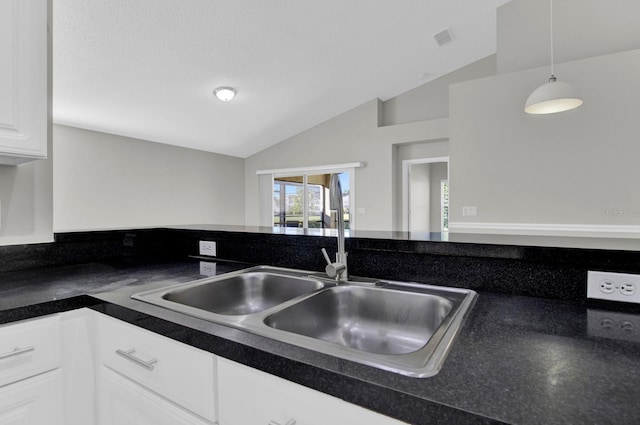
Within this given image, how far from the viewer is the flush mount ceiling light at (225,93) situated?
4.15 meters

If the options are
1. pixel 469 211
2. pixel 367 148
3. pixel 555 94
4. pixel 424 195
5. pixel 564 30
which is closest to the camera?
pixel 555 94

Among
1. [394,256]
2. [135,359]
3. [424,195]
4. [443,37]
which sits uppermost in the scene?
[443,37]

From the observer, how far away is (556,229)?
10.3 feet

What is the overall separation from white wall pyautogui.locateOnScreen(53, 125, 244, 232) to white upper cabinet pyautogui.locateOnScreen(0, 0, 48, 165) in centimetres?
385

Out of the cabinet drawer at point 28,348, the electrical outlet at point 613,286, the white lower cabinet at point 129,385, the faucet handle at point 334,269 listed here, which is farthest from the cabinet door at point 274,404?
the electrical outlet at point 613,286

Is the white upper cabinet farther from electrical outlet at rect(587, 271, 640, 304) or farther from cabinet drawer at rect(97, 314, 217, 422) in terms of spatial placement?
electrical outlet at rect(587, 271, 640, 304)

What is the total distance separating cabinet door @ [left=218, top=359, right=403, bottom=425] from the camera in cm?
53

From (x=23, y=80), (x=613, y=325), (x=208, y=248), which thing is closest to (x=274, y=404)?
(x=613, y=325)

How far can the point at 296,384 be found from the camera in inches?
22.8

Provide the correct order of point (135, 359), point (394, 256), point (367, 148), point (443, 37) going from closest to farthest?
1. point (135, 359)
2. point (394, 256)
3. point (443, 37)
4. point (367, 148)

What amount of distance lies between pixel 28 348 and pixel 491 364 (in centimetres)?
118

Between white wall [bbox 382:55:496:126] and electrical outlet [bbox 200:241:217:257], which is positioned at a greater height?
white wall [bbox 382:55:496:126]

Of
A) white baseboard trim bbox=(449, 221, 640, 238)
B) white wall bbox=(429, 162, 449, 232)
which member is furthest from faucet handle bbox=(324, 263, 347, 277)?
white wall bbox=(429, 162, 449, 232)

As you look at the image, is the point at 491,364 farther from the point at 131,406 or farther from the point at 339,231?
the point at 131,406
